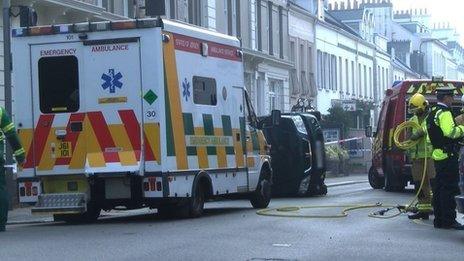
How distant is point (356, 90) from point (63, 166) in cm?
4513

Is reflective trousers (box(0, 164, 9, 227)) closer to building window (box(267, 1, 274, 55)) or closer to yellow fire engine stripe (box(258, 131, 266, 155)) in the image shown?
yellow fire engine stripe (box(258, 131, 266, 155))

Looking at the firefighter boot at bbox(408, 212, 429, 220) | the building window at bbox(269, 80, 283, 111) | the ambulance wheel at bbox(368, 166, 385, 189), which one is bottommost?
the ambulance wheel at bbox(368, 166, 385, 189)

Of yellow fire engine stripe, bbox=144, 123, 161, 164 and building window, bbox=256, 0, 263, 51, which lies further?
building window, bbox=256, 0, 263, 51

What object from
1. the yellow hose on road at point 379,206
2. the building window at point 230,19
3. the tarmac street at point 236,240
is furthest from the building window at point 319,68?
the tarmac street at point 236,240

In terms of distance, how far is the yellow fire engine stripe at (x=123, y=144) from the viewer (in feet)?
45.2

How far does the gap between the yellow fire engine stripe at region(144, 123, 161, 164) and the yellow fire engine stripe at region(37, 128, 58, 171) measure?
4.58ft

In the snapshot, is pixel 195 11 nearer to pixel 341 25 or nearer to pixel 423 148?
pixel 423 148

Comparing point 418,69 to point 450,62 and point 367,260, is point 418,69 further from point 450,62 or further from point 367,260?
point 367,260

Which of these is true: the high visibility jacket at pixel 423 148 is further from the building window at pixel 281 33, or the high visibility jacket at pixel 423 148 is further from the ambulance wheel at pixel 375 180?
the building window at pixel 281 33

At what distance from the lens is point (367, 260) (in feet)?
32.0

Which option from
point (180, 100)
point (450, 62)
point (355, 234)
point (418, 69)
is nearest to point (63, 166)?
point (180, 100)

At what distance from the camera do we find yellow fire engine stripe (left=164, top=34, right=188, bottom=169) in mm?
13906

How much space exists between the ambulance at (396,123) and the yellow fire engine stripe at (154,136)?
25.6 ft

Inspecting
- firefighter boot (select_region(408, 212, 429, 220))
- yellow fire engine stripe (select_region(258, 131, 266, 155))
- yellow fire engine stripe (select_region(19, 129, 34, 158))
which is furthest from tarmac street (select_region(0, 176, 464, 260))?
yellow fire engine stripe (select_region(258, 131, 266, 155))
